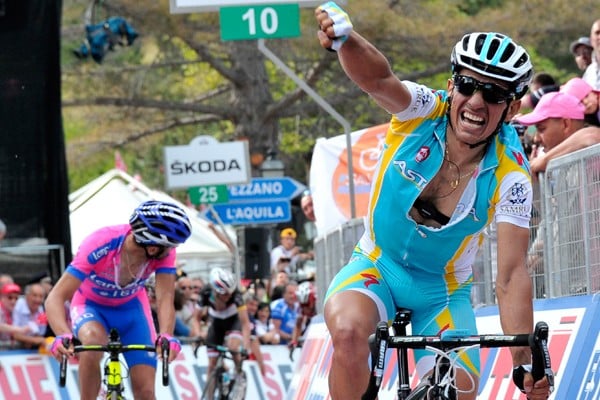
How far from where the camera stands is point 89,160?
121 ft

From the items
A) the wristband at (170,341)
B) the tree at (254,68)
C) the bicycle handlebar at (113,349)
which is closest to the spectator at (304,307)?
the tree at (254,68)

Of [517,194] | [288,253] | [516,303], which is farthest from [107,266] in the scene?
[288,253]

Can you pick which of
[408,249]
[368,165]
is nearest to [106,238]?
[408,249]

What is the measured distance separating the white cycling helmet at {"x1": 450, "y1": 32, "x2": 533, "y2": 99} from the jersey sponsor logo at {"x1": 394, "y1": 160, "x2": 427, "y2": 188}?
0.48m

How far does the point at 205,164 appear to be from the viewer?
75.6 feet

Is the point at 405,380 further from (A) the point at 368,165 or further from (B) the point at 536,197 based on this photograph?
(A) the point at 368,165

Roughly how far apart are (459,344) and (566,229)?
3.74m

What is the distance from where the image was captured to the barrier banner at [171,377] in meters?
19.0

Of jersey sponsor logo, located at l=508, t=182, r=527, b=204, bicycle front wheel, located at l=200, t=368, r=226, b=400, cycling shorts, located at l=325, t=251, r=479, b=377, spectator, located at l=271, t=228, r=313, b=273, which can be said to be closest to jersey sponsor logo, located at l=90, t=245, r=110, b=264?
cycling shorts, located at l=325, t=251, r=479, b=377

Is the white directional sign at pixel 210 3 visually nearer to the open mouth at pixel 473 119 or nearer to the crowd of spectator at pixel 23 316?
the crowd of spectator at pixel 23 316

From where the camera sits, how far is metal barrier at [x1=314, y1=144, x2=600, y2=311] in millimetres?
8852

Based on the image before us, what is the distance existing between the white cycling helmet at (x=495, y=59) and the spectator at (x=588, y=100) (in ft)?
13.8

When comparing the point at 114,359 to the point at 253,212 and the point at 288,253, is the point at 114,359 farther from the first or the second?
the point at 288,253

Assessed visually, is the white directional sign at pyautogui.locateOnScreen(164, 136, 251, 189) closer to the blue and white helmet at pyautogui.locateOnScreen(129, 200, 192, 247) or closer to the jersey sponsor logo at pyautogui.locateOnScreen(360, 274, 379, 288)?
the blue and white helmet at pyautogui.locateOnScreen(129, 200, 192, 247)
